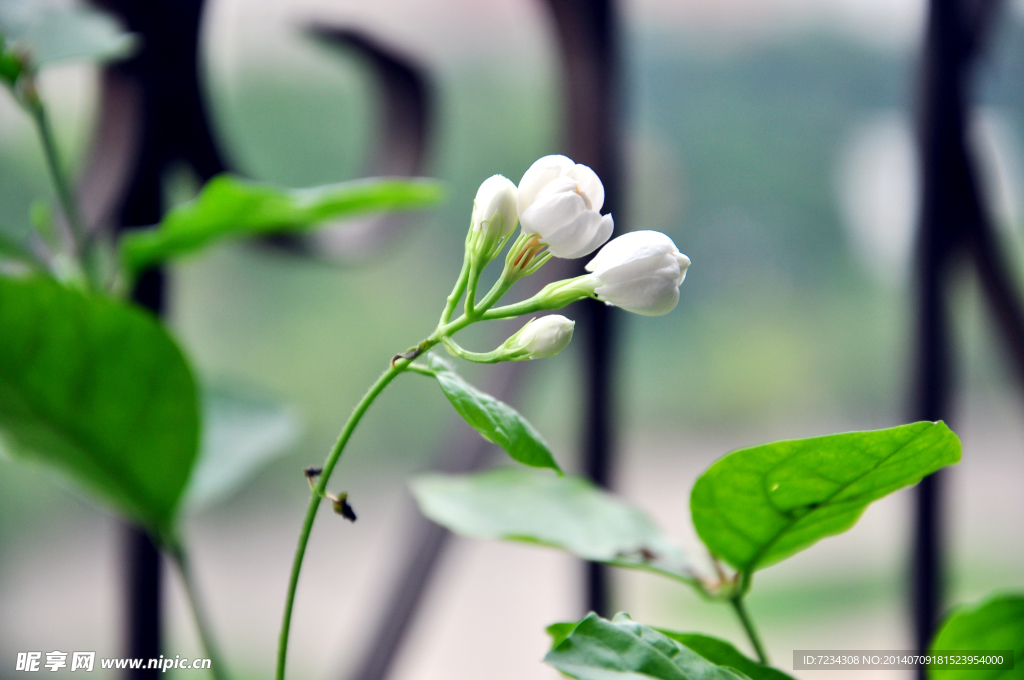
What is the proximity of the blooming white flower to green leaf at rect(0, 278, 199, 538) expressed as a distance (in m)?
0.15

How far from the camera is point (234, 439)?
389mm

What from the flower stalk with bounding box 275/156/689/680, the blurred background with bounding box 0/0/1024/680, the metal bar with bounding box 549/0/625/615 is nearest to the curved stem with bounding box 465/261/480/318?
the flower stalk with bounding box 275/156/689/680

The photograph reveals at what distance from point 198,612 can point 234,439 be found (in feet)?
0.43

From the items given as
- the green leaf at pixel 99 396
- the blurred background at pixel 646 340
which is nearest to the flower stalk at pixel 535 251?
the green leaf at pixel 99 396

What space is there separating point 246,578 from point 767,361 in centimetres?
160

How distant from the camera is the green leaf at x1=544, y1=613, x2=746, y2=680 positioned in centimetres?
15

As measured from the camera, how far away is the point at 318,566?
67.6 inches

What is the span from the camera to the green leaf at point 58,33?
280mm

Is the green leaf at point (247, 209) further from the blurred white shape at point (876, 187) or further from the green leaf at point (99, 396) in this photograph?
the blurred white shape at point (876, 187)

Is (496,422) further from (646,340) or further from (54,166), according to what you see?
(646,340)

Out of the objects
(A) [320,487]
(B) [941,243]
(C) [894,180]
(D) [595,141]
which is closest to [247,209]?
(A) [320,487]

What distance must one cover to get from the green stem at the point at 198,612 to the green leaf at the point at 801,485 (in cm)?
19

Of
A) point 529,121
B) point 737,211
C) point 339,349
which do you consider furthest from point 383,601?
point 737,211

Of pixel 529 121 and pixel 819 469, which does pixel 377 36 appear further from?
pixel 529 121
